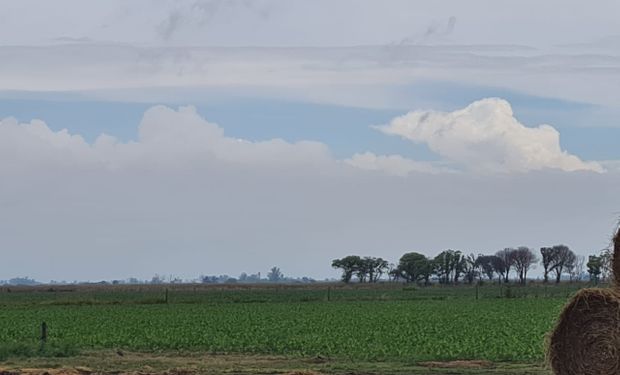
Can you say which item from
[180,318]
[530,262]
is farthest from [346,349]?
[530,262]

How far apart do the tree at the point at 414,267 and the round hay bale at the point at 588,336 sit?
163 m

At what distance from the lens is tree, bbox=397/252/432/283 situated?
588ft

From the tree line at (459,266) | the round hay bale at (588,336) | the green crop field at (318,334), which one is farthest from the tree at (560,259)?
the round hay bale at (588,336)

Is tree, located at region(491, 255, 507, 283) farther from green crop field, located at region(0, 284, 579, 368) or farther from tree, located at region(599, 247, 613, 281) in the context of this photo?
tree, located at region(599, 247, 613, 281)

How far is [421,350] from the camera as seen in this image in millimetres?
27719

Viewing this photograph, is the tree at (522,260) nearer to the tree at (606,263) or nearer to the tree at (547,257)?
the tree at (547,257)

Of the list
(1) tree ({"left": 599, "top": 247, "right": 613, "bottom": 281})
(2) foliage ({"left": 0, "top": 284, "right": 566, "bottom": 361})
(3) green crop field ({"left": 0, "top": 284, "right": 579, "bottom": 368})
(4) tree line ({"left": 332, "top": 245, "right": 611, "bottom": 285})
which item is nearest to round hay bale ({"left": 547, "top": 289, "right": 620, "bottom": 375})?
(1) tree ({"left": 599, "top": 247, "right": 613, "bottom": 281})

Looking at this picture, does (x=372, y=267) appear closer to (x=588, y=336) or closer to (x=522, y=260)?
(x=522, y=260)

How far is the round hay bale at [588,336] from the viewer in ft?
45.3

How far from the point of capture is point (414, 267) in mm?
184000

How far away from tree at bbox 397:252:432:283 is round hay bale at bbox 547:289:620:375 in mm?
162841

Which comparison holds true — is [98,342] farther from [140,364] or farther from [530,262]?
[530,262]

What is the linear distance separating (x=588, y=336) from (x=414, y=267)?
171 m

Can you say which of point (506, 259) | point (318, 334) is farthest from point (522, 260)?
point (318, 334)
